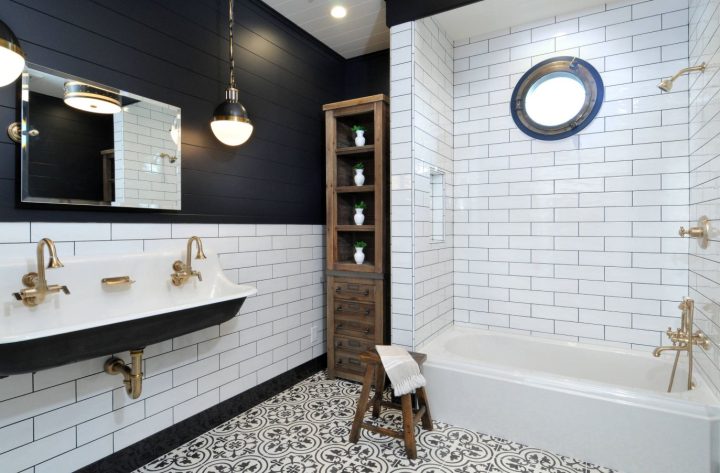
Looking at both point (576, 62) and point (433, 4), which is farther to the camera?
point (576, 62)

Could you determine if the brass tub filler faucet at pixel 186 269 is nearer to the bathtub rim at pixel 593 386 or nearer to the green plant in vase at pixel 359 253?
the green plant in vase at pixel 359 253

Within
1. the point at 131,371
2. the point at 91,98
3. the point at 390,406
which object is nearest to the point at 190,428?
the point at 131,371

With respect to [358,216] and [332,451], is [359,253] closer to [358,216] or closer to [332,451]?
[358,216]

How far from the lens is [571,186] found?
2.69 m

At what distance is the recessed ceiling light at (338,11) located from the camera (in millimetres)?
2668

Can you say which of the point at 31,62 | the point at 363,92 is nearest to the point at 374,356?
the point at 31,62

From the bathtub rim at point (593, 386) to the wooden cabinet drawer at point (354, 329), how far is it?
473mm

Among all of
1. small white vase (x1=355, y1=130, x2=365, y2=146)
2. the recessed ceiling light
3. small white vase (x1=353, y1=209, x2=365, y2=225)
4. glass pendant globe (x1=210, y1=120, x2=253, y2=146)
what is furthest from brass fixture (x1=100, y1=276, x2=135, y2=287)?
the recessed ceiling light

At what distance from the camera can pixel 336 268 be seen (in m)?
3.03

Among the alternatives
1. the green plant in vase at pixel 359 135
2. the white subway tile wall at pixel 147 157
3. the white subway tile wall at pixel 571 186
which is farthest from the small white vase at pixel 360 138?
the white subway tile wall at pixel 147 157

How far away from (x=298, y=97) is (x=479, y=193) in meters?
1.64

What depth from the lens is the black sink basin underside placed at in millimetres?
1203

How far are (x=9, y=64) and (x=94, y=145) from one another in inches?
18.4

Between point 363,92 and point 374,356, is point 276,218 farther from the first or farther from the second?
point 363,92
